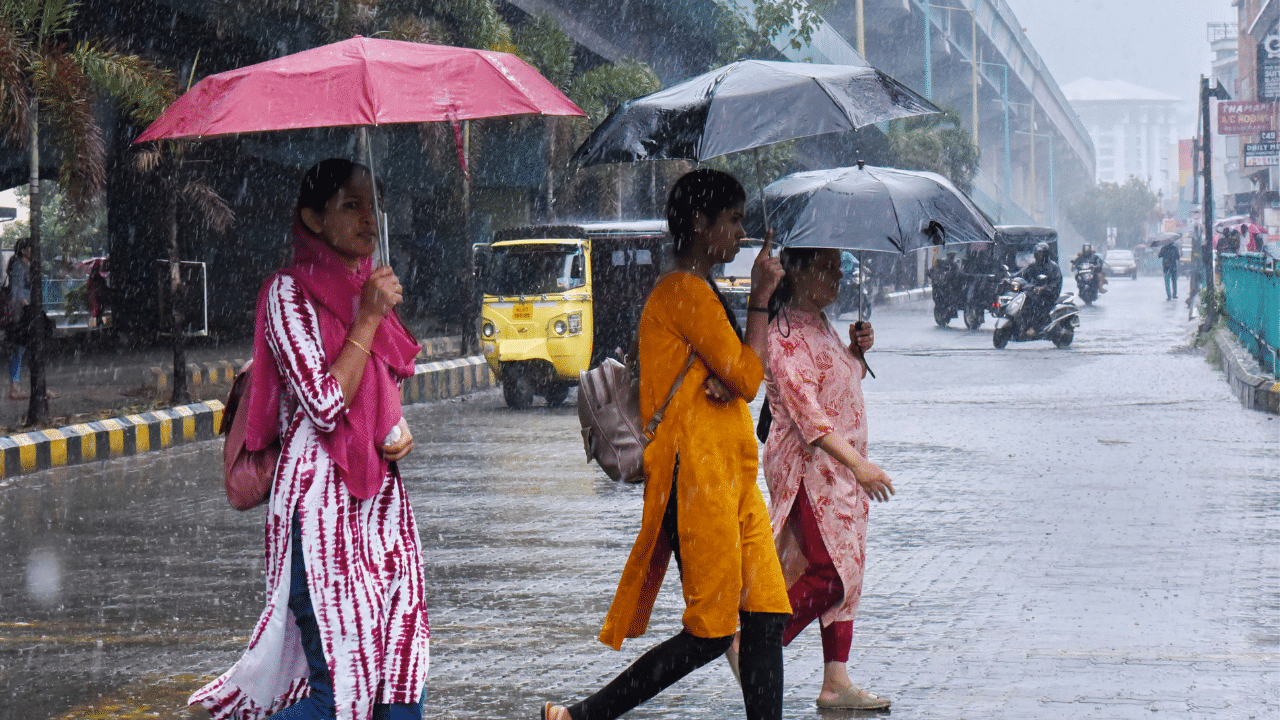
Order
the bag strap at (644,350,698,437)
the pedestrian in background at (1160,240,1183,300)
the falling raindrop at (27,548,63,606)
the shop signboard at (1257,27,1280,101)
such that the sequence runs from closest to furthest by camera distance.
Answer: the bag strap at (644,350,698,437) < the falling raindrop at (27,548,63,606) < the shop signboard at (1257,27,1280,101) < the pedestrian in background at (1160,240,1183,300)

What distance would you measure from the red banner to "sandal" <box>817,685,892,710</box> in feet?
145

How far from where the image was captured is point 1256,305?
53.4ft

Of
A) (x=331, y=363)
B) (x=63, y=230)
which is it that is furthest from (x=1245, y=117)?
(x=331, y=363)

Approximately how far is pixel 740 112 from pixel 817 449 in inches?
40.0

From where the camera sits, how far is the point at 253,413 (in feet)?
10.6

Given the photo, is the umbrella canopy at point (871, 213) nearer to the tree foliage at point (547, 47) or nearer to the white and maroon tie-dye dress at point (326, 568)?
the white and maroon tie-dye dress at point (326, 568)

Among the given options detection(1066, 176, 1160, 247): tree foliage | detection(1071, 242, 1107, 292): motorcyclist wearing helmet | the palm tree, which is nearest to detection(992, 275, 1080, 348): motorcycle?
the palm tree

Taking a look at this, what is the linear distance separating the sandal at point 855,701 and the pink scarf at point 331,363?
2066 millimetres

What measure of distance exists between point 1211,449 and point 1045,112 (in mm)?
75083

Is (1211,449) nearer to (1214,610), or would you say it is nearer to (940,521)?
(940,521)

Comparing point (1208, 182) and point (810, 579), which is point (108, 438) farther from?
point (1208, 182)

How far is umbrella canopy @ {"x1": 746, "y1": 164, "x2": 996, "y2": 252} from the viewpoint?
4.71 metres

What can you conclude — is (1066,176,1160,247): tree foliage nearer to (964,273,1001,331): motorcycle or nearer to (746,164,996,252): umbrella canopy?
(964,273,1001,331): motorcycle

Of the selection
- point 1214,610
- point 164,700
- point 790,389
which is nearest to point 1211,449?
point 1214,610
